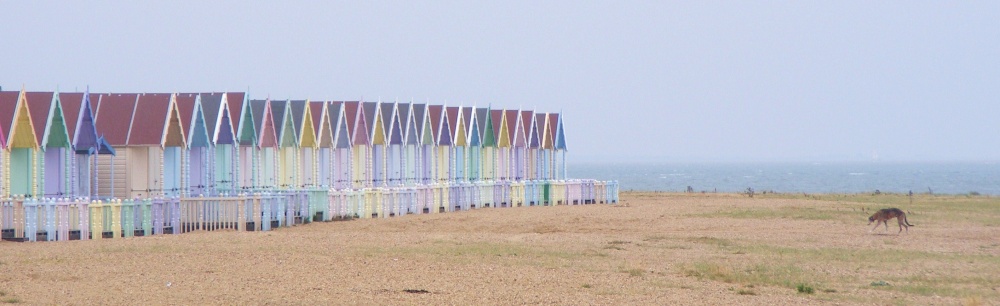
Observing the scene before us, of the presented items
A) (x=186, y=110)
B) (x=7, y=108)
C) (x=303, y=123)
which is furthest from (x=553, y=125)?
(x=7, y=108)

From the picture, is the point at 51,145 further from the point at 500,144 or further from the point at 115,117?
the point at 500,144

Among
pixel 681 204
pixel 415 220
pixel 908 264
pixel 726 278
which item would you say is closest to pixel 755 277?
pixel 726 278

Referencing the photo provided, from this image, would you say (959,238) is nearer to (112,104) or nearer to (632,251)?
(632,251)

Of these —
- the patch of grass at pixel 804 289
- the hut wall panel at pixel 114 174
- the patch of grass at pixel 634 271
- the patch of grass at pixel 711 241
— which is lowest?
the patch of grass at pixel 804 289

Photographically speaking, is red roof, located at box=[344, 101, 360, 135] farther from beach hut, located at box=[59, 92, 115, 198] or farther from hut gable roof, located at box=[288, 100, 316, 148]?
beach hut, located at box=[59, 92, 115, 198]

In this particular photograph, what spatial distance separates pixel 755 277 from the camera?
772 inches

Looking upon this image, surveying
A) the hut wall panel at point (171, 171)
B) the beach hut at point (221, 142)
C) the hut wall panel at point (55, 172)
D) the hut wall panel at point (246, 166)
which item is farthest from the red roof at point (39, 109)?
the hut wall panel at point (246, 166)

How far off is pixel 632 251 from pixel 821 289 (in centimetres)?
612

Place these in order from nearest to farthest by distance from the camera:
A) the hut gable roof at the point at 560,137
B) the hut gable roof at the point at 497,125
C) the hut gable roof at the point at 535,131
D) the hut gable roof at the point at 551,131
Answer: the hut gable roof at the point at 497,125
the hut gable roof at the point at 535,131
the hut gable roof at the point at 551,131
the hut gable roof at the point at 560,137

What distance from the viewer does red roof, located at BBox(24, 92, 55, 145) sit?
89.2 ft

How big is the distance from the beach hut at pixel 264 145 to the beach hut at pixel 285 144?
160 millimetres

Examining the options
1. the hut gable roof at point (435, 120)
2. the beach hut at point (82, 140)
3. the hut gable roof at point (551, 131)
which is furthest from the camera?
the hut gable roof at point (551, 131)

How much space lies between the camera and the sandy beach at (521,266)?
16.9 meters

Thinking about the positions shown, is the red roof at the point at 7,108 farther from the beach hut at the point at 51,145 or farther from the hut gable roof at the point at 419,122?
the hut gable roof at the point at 419,122
